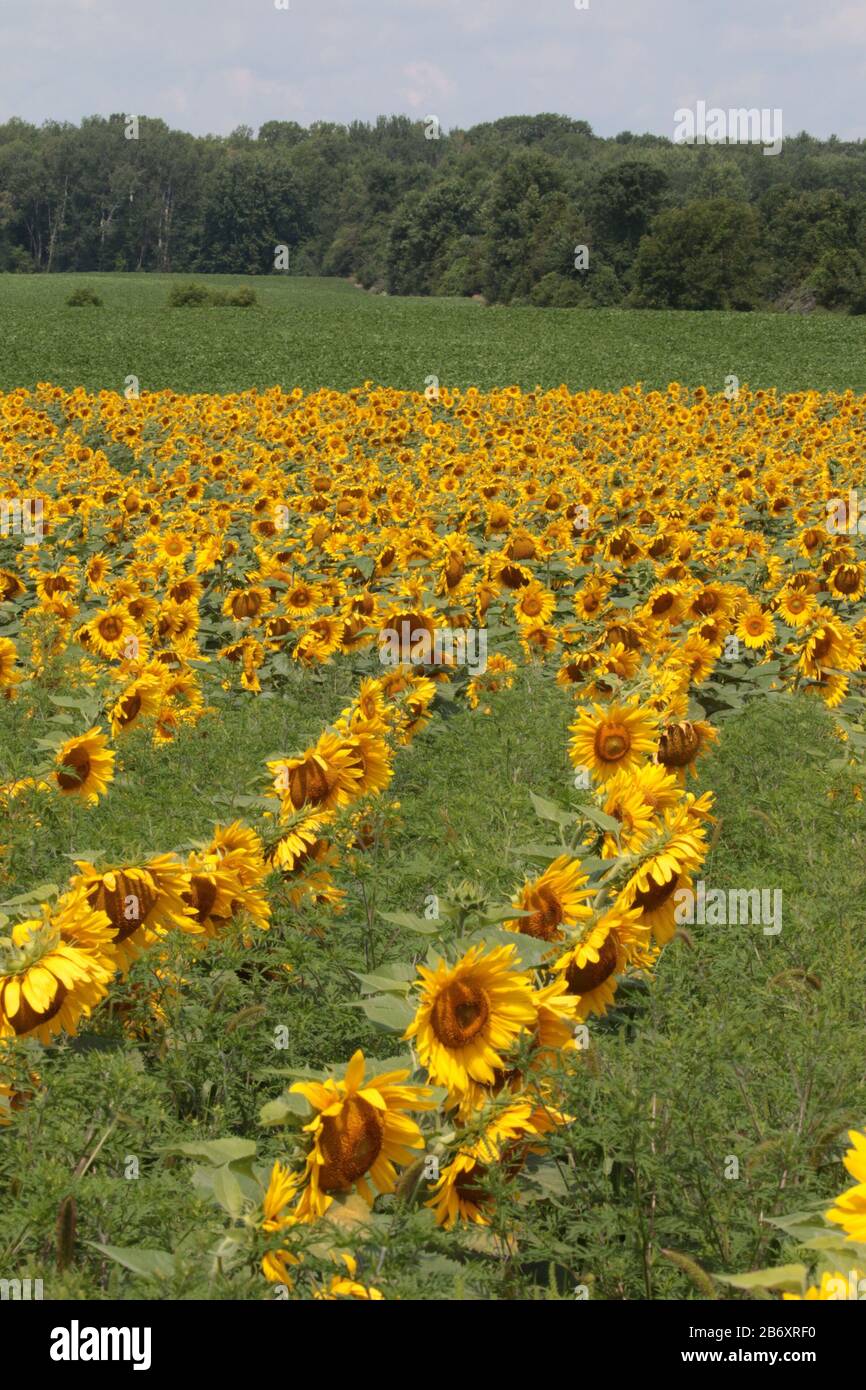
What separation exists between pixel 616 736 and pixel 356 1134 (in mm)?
1746

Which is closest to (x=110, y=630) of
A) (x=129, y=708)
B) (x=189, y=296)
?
(x=129, y=708)

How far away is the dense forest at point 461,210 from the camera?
5053cm

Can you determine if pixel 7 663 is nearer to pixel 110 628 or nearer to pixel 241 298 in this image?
pixel 110 628

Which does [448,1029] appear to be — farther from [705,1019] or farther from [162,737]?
[162,737]

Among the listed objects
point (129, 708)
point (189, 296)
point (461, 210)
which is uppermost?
point (461, 210)

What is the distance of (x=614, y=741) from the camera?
142 inches

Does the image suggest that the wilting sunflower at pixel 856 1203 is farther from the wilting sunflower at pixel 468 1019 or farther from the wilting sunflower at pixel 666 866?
the wilting sunflower at pixel 666 866

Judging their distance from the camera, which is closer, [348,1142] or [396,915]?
[348,1142]

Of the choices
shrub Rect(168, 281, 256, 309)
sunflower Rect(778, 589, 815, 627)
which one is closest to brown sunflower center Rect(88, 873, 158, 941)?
sunflower Rect(778, 589, 815, 627)

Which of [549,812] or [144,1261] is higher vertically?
[549,812]

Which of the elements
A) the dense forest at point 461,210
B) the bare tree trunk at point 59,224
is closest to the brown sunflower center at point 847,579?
the dense forest at point 461,210

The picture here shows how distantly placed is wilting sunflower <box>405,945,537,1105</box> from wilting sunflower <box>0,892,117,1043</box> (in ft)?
1.87

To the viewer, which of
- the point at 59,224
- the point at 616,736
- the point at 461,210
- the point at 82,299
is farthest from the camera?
the point at 59,224

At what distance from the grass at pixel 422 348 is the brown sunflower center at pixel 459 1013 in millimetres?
22164
